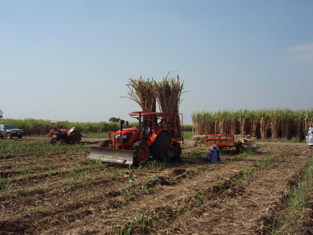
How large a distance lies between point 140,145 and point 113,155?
919 millimetres

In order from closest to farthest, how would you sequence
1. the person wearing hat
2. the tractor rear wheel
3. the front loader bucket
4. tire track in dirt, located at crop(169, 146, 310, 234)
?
tire track in dirt, located at crop(169, 146, 310, 234)
the front loader bucket
the tractor rear wheel
the person wearing hat

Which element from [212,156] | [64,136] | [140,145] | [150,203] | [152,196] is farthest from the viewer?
[64,136]

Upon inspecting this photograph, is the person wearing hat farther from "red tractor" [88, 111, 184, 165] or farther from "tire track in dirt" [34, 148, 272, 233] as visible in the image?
"tire track in dirt" [34, 148, 272, 233]

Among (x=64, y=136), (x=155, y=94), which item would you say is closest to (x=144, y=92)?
(x=155, y=94)

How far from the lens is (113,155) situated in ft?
27.4

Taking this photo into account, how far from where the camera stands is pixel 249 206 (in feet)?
15.5

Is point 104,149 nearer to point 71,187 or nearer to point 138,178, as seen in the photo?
point 138,178

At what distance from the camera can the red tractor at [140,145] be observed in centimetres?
817

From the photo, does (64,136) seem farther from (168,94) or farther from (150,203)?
(150,203)

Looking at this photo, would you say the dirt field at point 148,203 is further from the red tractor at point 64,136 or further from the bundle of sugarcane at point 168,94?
the red tractor at point 64,136

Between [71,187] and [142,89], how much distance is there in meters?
7.63

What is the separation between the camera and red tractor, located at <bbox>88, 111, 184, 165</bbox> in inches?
322

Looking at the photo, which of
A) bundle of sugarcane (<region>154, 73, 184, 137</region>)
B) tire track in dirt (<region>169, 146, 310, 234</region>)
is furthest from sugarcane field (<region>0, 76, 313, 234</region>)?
bundle of sugarcane (<region>154, 73, 184, 137</region>)

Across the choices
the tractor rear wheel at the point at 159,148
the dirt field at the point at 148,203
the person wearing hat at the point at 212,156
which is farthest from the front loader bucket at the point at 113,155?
the person wearing hat at the point at 212,156
